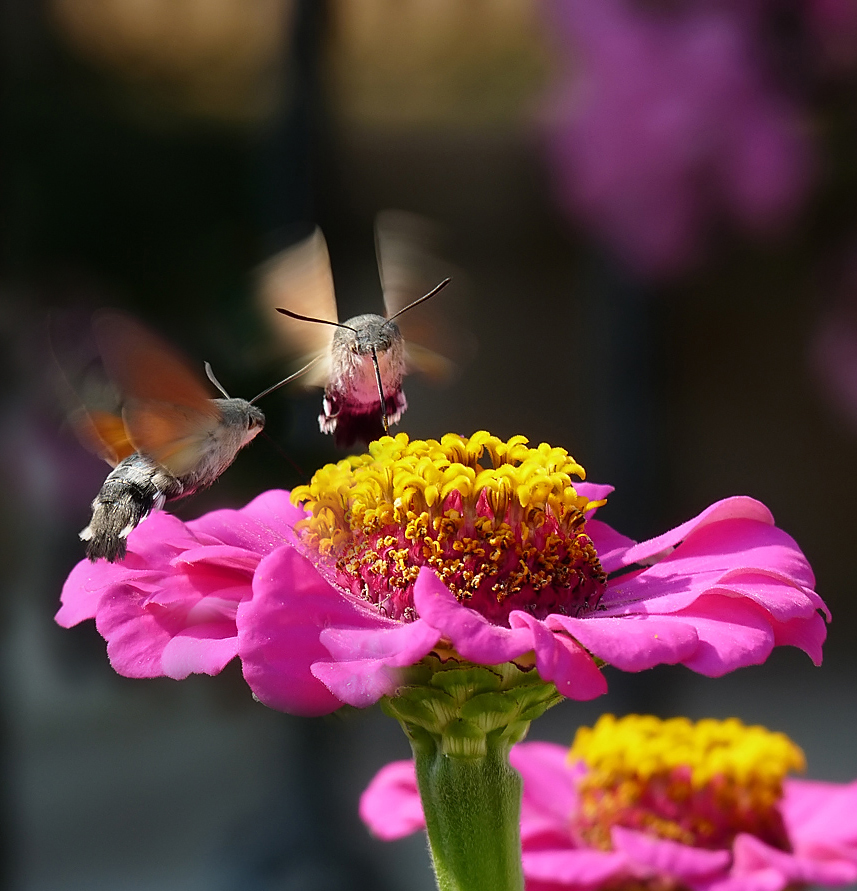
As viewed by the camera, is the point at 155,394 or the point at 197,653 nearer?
the point at 197,653

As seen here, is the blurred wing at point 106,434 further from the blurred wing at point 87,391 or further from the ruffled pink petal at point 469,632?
the ruffled pink petal at point 469,632

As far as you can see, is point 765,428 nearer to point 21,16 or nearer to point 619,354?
point 619,354

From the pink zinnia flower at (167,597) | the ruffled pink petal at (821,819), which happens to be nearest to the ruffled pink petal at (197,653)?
the pink zinnia flower at (167,597)

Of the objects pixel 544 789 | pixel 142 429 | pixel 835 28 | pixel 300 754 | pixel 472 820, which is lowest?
pixel 472 820

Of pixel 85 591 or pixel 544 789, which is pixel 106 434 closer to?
pixel 85 591

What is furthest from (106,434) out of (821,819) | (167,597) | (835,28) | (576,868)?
(835,28)
